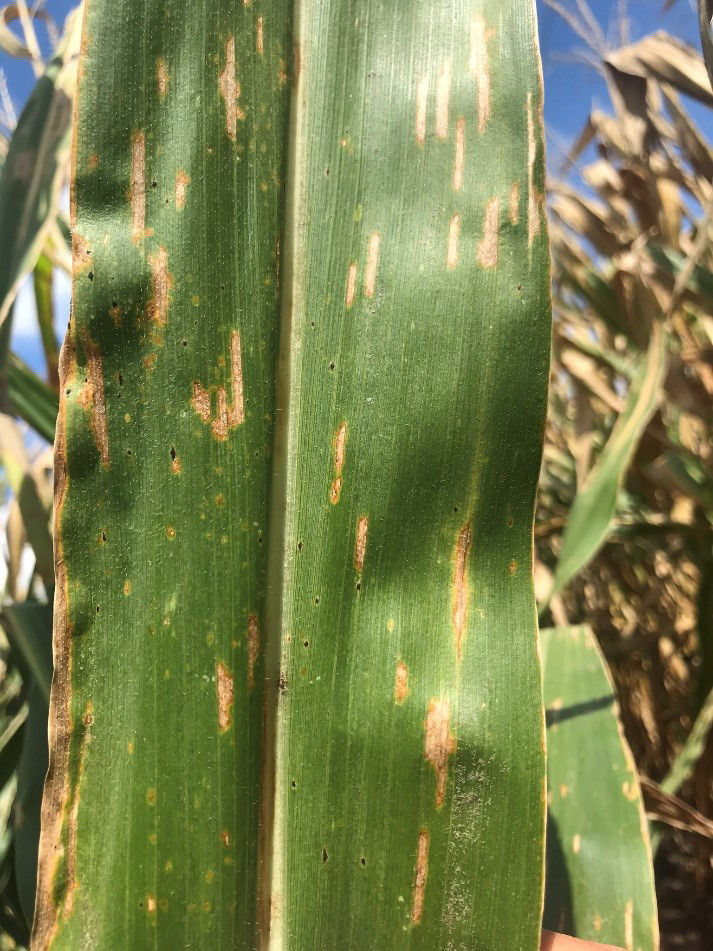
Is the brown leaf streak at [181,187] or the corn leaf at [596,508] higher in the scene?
the brown leaf streak at [181,187]

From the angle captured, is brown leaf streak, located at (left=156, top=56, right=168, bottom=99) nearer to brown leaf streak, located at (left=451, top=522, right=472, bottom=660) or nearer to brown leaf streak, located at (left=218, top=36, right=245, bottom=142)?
brown leaf streak, located at (left=218, top=36, right=245, bottom=142)

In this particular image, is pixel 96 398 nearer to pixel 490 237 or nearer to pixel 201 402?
pixel 201 402

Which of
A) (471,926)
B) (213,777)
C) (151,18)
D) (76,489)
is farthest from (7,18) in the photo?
(471,926)

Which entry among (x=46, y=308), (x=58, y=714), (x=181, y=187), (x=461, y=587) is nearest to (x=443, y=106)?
(x=181, y=187)

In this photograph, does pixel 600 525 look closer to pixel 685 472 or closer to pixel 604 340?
pixel 685 472

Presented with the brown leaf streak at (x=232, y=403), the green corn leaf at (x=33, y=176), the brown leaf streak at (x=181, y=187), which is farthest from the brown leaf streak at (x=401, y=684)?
the green corn leaf at (x=33, y=176)

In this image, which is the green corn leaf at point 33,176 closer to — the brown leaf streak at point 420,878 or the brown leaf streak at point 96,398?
the brown leaf streak at point 96,398
